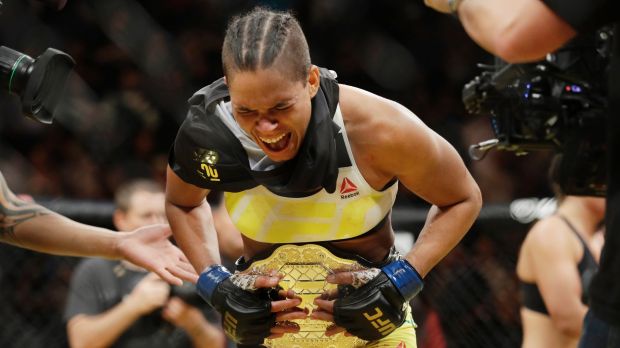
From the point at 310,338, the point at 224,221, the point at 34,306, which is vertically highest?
the point at 310,338

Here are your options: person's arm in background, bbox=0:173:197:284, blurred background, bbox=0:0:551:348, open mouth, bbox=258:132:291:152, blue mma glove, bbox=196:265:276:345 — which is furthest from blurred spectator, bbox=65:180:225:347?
open mouth, bbox=258:132:291:152

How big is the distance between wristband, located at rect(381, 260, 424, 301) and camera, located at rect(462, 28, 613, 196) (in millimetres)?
783

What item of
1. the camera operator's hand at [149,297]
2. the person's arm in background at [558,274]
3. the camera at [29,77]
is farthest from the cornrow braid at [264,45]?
the person's arm in background at [558,274]

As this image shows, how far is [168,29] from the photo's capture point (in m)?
4.68

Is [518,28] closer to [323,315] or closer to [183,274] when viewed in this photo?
[323,315]

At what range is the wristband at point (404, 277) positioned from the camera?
214 cm

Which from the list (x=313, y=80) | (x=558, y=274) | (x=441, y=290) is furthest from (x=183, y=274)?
(x=441, y=290)

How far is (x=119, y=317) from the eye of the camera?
11.1 ft

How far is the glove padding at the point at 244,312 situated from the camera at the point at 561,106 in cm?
104

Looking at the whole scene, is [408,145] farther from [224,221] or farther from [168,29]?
[168,29]

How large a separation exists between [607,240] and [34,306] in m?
2.91

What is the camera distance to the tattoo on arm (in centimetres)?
250

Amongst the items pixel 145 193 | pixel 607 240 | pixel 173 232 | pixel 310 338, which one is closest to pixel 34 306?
pixel 145 193

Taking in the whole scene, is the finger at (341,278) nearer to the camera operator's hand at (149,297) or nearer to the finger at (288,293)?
the finger at (288,293)
